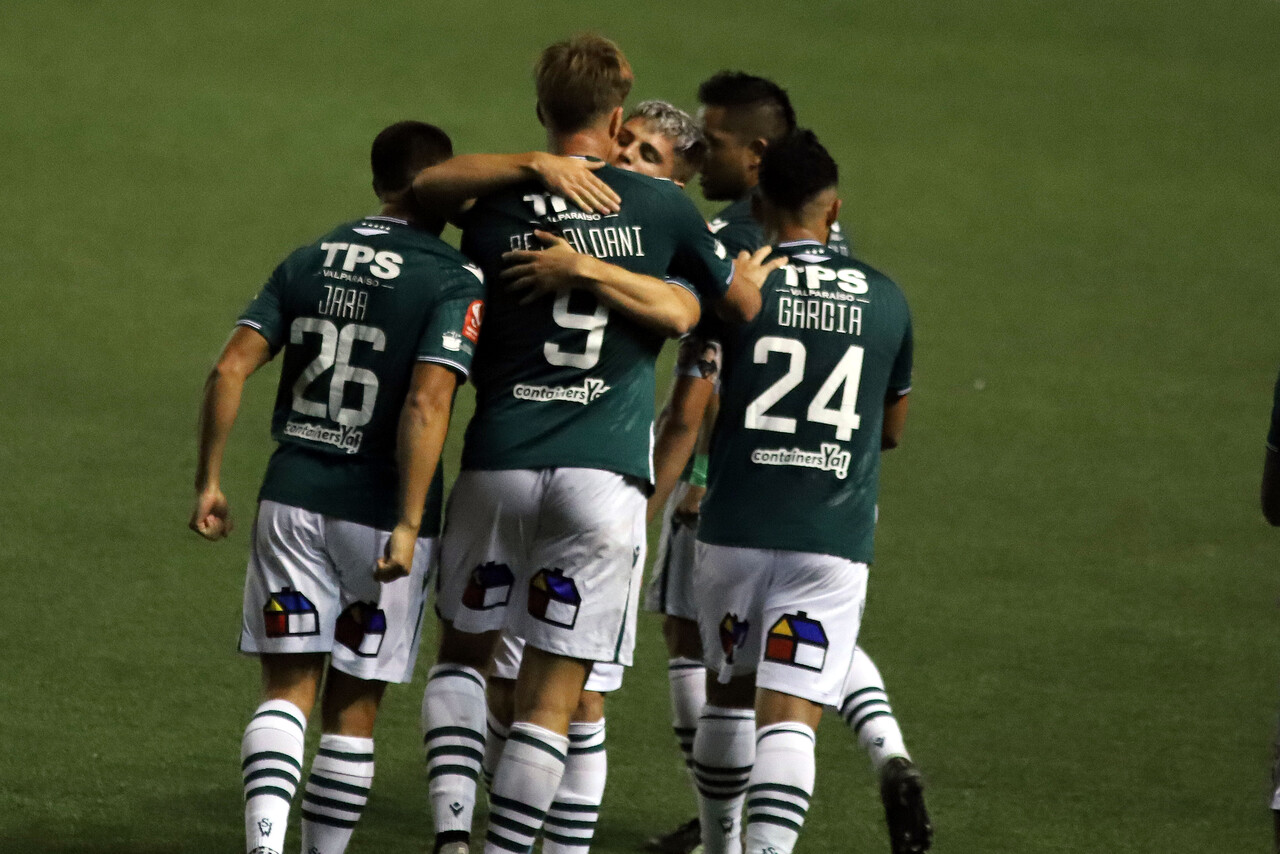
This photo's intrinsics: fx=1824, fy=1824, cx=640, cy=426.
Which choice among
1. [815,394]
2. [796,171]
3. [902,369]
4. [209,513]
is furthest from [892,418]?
[209,513]

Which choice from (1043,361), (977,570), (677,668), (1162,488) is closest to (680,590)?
(677,668)

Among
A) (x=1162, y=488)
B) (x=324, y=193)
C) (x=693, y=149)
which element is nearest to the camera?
(x=693, y=149)

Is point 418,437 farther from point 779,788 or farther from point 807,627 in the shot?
point 779,788

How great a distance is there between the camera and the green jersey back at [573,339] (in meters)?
3.92

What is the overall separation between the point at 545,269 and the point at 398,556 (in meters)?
0.67

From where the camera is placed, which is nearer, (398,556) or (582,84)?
(398,556)

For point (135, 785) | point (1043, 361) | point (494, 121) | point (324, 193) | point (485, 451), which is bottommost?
point (135, 785)

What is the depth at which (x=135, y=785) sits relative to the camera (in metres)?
5.28

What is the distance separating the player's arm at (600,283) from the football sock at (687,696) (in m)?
1.40

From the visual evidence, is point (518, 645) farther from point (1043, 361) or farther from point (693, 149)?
point (1043, 361)

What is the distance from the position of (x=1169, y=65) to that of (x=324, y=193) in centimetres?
962

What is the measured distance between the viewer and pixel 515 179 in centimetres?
389

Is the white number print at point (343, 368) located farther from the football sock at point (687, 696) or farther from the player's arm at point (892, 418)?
the football sock at point (687, 696)

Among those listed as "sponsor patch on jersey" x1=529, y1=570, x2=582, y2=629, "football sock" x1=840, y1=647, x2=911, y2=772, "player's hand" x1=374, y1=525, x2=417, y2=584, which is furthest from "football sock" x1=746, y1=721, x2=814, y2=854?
"player's hand" x1=374, y1=525, x2=417, y2=584
